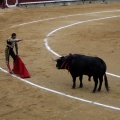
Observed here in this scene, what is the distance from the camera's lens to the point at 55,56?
1345 centimetres

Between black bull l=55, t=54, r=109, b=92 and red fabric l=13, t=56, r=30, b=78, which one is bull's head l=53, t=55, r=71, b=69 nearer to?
black bull l=55, t=54, r=109, b=92

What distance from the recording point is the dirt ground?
8.54 m

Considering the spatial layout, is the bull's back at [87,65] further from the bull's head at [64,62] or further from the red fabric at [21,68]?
the red fabric at [21,68]

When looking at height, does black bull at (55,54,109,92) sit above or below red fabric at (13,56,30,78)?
above

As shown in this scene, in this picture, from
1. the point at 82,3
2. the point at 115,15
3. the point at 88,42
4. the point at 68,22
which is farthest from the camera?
the point at 82,3

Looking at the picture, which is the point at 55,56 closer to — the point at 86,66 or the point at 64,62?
the point at 64,62

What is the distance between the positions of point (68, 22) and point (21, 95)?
11500 millimetres

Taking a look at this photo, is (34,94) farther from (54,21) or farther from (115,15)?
(115,15)

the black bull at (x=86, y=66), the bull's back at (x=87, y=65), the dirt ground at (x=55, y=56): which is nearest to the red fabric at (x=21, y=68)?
the dirt ground at (x=55, y=56)

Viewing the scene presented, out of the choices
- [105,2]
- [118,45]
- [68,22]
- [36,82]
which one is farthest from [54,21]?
[36,82]

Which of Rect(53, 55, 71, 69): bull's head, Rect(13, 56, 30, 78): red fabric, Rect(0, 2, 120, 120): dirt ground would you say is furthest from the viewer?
Rect(13, 56, 30, 78): red fabric

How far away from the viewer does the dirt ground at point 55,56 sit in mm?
8539

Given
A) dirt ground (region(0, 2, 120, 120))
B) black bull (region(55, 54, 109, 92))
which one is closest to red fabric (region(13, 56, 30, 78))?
dirt ground (region(0, 2, 120, 120))

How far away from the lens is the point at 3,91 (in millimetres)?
9883
